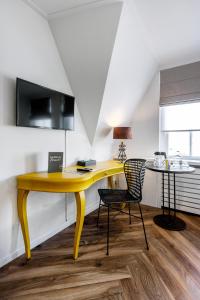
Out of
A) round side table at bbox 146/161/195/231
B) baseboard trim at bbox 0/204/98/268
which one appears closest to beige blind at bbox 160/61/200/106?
round side table at bbox 146/161/195/231

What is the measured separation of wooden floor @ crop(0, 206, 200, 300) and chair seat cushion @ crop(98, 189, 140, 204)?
0.50 m

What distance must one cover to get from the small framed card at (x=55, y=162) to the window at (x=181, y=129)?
1.93 metres

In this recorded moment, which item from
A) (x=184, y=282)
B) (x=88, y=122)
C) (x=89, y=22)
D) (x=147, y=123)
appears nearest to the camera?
(x=184, y=282)

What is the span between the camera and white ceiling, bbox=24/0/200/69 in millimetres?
1636

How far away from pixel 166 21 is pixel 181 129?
1.53 meters

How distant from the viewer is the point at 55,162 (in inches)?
72.1

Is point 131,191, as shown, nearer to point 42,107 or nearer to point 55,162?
point 55,162

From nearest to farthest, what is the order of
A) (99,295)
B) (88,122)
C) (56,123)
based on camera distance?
(99,295)
(56,123)
(88,122)

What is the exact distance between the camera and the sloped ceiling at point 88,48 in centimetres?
170

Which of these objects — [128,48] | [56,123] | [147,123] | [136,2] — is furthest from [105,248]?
[136,2]

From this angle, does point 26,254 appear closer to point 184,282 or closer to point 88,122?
point 184,282

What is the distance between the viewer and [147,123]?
303cm

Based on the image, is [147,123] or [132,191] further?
[147,123]

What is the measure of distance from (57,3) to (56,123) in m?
1.17
